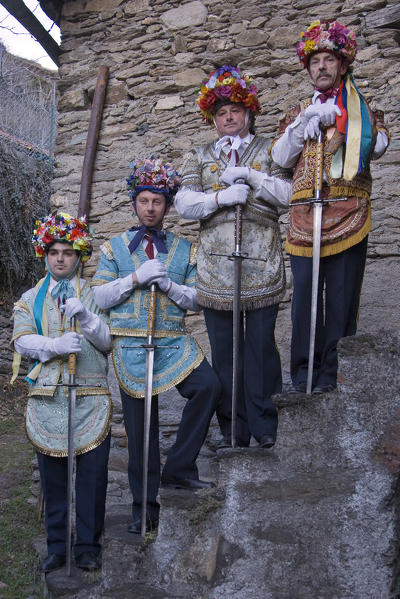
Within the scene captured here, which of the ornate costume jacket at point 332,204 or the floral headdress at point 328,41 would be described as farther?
the floral headdress at point 328,41

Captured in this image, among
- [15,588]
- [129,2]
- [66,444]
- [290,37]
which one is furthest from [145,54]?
[15,588]

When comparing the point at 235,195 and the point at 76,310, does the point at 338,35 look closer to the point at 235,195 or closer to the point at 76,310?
the point at 235,195

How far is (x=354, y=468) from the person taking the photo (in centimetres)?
293

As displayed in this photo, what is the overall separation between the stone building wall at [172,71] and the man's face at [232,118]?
58.3 inches

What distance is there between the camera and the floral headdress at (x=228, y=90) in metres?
3.67

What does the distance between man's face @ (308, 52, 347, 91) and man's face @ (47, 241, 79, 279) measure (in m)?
1.52

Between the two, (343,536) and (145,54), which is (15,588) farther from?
(145,54)

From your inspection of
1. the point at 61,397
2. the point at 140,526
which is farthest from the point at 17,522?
the point at 140,526

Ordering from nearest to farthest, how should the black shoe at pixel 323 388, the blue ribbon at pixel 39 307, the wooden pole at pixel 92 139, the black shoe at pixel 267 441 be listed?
the black shoe at pixel 323 388 < the black shoe at pixel 267 441 < the blue ribbon at pixel 39 307 < the wooden pole at pixel 92 139

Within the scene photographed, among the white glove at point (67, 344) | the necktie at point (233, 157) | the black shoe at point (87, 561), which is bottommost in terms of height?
the black shoe at point (87, 561)

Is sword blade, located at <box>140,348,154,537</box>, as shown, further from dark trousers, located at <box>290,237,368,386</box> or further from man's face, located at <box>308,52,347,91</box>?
man's face, located at <box>308,52,347,91</box>

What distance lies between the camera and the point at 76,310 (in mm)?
3656

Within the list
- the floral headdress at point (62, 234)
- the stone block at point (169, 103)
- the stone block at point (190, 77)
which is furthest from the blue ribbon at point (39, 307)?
the stone block at point (190, 77)

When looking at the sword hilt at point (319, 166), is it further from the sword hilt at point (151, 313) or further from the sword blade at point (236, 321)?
the sword hilt at point (151, 313)
